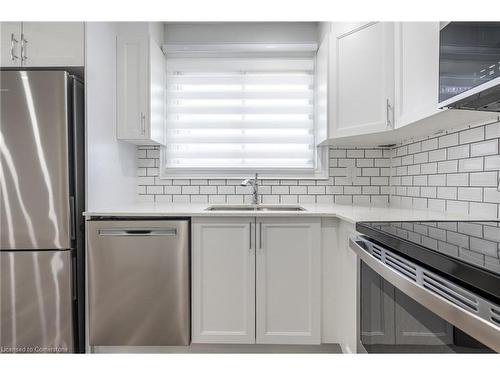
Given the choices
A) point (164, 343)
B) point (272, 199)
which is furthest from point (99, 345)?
point (272, 199)

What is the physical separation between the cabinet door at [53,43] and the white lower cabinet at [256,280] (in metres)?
1.20

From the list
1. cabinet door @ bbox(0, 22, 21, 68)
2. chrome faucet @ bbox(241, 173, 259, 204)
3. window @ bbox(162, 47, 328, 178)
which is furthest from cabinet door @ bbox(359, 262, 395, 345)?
cabinet door @ bbox(0, 22, 21, 68)

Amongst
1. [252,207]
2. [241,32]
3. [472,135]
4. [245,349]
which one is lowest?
[245,349]

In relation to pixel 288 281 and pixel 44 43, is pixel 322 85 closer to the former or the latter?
pixel 288 281

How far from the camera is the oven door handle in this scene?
1.82 feet

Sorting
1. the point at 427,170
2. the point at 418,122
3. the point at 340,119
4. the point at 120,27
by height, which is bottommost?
the point at 427,170

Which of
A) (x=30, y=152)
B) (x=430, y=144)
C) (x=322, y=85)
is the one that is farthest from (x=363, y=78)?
(x=30, y=152)

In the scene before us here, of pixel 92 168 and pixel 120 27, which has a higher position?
pixel 120 27

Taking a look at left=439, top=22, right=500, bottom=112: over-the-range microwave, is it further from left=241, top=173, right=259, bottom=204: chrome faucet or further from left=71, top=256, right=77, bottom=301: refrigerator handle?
left=71, top=256, right=77, bottom=301: refrigerator handle

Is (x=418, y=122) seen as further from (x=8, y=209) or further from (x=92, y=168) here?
(x=8, y=209)

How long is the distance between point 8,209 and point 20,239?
0.57ft

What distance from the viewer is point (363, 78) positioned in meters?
1.85

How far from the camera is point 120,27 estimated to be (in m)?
2.12

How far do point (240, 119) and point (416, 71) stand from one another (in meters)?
1.40
